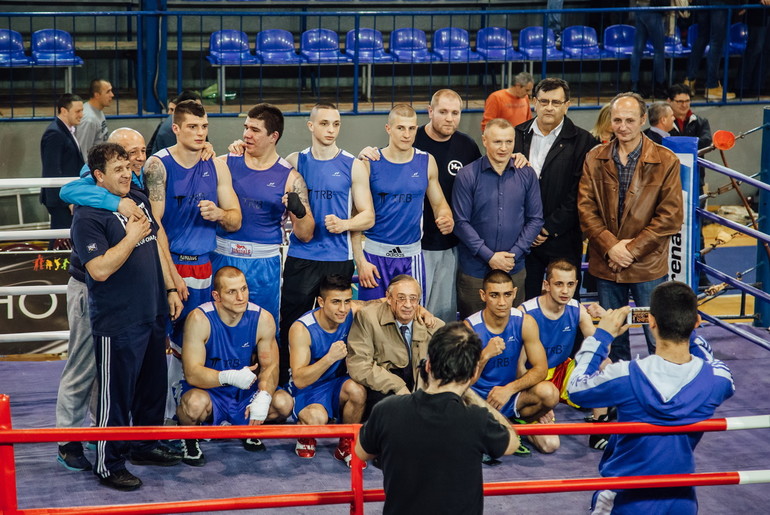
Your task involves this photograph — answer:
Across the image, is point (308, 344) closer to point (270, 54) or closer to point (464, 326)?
point (464, 326)

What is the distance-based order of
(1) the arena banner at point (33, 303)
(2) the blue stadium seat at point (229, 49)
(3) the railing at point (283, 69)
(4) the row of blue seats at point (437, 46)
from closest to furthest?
(1) the arena banner at point (33, 303)
(3) the railing at point (283, 69)
(2) the blue stadium seat at point (229, 49)
(4) the row of blue seats at point (437, 46)

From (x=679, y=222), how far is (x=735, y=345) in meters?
1.74

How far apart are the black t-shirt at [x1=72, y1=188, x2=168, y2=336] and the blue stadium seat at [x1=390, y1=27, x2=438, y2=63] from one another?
7820mm

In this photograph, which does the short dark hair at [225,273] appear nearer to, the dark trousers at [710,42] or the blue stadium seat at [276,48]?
the blue stadium seat at [276,48]

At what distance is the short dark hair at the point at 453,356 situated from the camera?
317 centimetres

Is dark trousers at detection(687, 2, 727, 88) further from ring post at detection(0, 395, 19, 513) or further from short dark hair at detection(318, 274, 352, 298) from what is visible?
ring post at detection(0, 395, 19, 513)

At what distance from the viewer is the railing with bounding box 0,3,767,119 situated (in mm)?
11656

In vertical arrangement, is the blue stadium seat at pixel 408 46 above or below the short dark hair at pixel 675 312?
above

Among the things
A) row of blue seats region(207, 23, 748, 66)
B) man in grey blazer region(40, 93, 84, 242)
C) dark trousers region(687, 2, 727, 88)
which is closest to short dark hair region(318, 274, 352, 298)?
man in grey blazer region(40, 93, 84, 242)

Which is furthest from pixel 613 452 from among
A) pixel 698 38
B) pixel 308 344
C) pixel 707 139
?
pixel 698 38

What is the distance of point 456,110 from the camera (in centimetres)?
623

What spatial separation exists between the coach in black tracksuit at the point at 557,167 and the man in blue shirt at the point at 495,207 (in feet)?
0.59

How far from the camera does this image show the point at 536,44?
13023 mm

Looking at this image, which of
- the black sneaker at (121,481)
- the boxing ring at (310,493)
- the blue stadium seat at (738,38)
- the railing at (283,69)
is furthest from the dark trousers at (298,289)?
the blue stadium seat at (738,38)
